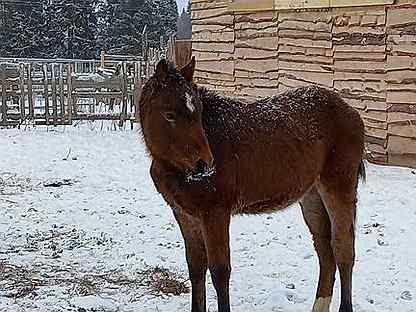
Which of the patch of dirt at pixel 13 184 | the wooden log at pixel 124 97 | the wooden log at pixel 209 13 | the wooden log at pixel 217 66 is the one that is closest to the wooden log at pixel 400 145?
the wooden log at pixel 217 66

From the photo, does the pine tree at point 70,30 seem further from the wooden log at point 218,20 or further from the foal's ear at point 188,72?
the foal's ear at point 188,72

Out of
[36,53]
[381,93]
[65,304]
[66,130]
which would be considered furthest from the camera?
[36,53]

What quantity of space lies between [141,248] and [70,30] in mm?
38145

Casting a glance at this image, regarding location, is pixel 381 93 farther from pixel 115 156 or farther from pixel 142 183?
pixel 115 156

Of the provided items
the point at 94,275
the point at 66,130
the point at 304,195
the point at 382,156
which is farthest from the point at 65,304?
the point at 66,130

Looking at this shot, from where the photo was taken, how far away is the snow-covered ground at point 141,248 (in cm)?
501

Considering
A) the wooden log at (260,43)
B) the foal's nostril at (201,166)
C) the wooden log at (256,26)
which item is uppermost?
the wooden log at (256,26)

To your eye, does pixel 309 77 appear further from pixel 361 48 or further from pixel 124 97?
pixel 124 97

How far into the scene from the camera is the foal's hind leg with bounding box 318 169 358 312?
177 inches

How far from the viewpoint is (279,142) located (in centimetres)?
434

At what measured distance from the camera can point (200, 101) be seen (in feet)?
13.2

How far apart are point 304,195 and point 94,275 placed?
7.11 feet

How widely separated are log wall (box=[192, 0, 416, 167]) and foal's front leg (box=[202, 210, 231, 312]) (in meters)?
6.72

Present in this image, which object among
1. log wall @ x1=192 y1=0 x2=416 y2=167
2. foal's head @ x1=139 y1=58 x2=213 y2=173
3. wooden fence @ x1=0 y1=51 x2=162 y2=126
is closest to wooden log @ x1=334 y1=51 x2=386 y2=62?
log wall @ x1=192 y1=0 x2=416 y2=167
